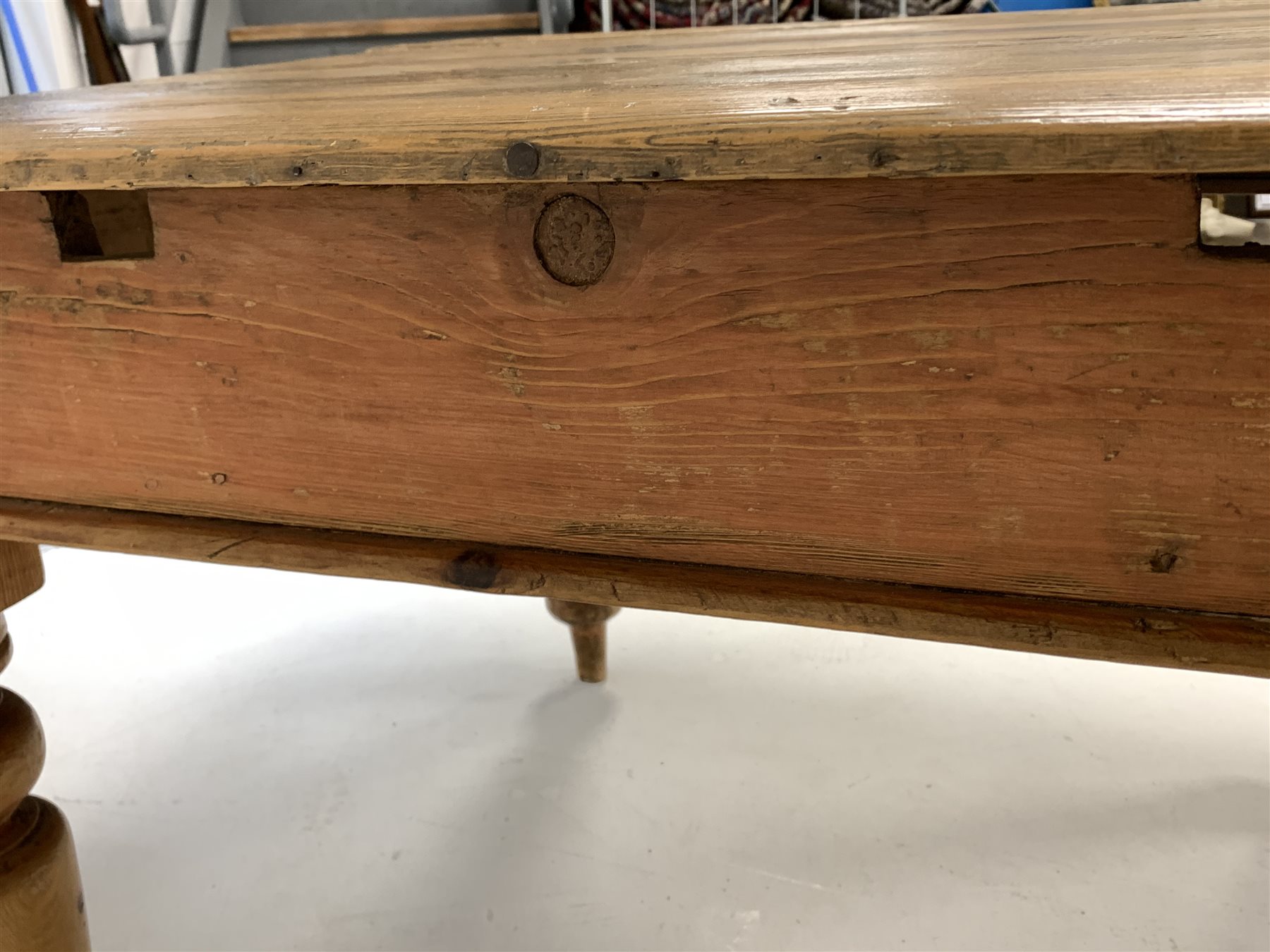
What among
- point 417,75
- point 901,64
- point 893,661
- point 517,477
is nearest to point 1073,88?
point 901,64

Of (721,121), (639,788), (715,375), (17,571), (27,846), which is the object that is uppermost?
(721,121)

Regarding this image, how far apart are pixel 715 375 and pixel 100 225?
429 mm

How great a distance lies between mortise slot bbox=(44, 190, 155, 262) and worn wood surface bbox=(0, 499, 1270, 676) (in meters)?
0.15

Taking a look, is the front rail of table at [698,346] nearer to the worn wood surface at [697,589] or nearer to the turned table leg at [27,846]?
the worn wood surface at [697,589]

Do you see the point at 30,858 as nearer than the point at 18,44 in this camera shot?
Yes

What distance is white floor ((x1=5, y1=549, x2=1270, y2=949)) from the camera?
2.90ft

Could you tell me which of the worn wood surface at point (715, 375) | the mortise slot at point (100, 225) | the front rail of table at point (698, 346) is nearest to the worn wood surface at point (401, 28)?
the mortise slot at point (100, 225)

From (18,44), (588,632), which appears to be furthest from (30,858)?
(18,44)

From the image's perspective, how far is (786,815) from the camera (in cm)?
99

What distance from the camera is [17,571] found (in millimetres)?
730

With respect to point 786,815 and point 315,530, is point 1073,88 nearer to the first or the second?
point 315,530

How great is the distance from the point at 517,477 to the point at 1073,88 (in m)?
0.31

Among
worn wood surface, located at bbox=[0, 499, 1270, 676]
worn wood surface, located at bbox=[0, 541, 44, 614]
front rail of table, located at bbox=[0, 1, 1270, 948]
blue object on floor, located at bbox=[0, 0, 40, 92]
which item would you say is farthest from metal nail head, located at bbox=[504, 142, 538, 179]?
blue object on floor, located at bbox=[0, 0, 40, 92]

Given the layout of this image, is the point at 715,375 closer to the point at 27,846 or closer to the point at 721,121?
the point at 721,121
